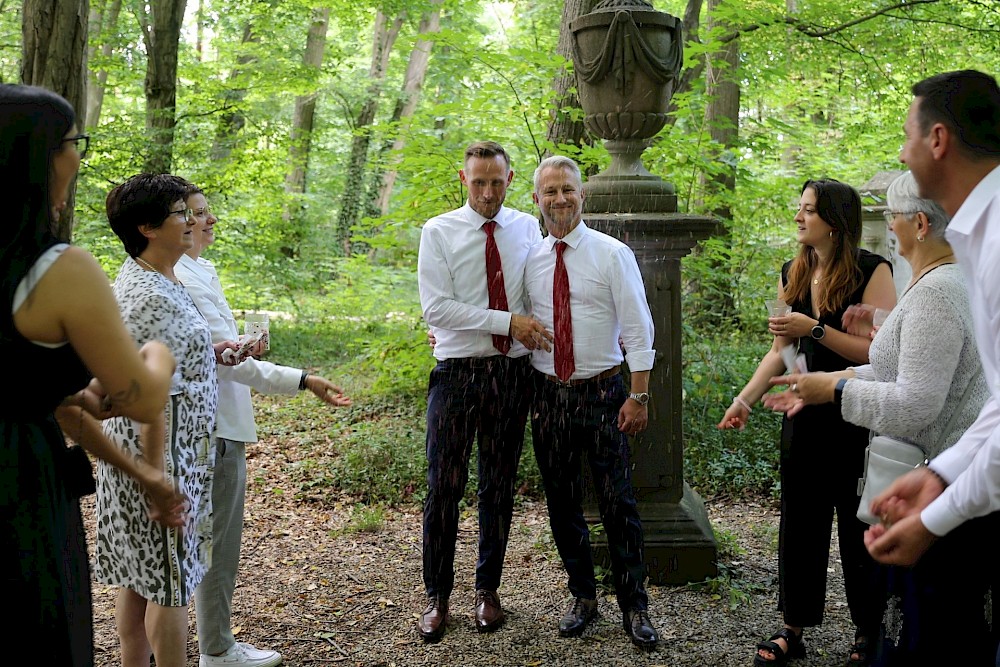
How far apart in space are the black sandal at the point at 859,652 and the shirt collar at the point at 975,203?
238 centimetres

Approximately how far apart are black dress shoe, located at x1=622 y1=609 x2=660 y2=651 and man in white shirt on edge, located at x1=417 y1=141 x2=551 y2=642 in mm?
613

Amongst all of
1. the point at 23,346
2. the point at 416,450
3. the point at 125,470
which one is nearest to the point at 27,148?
the point at 23,346

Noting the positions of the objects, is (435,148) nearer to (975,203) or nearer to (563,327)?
(563,327)

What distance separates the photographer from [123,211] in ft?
9.52

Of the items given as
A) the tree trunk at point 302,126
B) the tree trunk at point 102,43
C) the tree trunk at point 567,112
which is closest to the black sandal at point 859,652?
the tree trunk at point 567,112

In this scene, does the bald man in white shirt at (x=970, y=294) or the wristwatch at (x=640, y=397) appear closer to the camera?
the bald man in white shirt at (x=970, y=294)

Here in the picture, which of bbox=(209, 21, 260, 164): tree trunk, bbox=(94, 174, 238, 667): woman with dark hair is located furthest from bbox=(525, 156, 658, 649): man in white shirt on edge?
bbox=(209, 21, 260, 164): tree trunk

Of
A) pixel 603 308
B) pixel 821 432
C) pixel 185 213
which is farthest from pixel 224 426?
pixel 821 432

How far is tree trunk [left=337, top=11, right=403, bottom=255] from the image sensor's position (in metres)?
18.2

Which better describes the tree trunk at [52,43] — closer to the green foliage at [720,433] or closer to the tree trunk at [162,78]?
the tree trunk at [162,78]

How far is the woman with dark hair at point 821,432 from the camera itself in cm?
362

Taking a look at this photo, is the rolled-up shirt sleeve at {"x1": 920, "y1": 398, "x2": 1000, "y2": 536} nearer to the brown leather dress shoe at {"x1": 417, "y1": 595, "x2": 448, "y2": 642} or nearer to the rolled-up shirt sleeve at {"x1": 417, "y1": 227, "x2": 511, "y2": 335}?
the rolled-up shirt sleeve at {"x1": 417, "y1": 227, "x2": 511, "y2": 335}

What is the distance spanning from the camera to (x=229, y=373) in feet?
11.2

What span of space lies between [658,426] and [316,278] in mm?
11393
